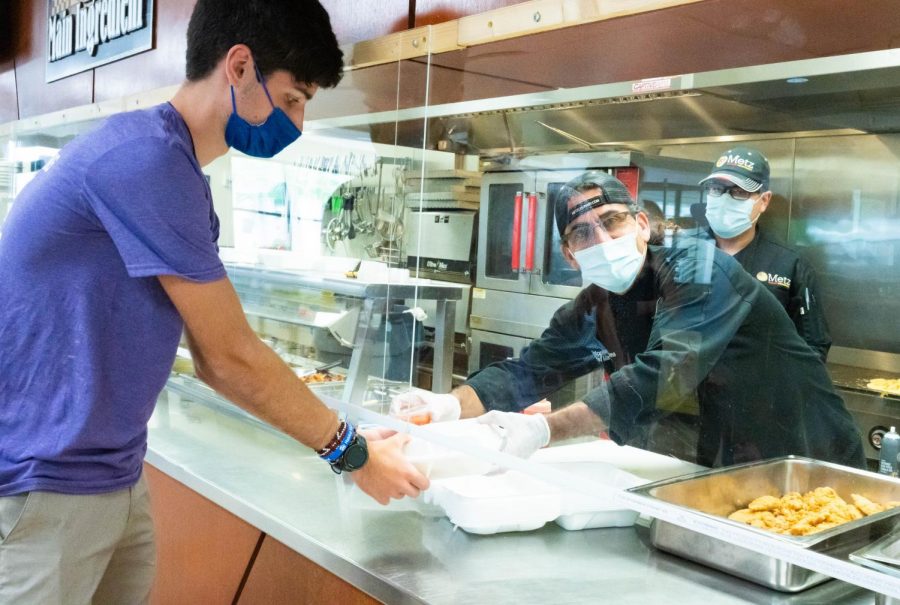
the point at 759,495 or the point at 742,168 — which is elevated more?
the point at 742,168

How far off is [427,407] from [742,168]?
0.77 meters

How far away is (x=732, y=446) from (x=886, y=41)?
0.74 metres

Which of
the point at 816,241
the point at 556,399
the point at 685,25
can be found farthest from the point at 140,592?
the point at 816,241

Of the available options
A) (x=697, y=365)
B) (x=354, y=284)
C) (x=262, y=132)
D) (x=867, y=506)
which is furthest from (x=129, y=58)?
(x=867, y=506)

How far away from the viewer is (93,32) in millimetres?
2711

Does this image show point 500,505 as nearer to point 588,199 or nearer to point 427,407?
point 427,407

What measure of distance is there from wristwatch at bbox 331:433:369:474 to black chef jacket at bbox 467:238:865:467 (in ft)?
1.11

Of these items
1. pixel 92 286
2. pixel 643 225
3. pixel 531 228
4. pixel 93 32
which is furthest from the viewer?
pixel 93 32

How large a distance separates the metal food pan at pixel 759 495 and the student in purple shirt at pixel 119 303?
0.58 m

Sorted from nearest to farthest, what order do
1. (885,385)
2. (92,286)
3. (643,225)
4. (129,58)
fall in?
(92,286) → (643,225) → (885,385) → (129,58)

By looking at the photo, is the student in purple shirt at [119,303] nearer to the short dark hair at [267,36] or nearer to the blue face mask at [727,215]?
the short dark hair at [267,36]

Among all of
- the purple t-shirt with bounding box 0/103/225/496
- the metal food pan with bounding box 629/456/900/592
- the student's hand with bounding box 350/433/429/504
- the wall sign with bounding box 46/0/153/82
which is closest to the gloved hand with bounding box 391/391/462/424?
the student's hand with bounding box 350/433/429/504

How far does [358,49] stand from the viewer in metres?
1.69

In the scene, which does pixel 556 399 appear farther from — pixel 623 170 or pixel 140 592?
pixel 140 592
